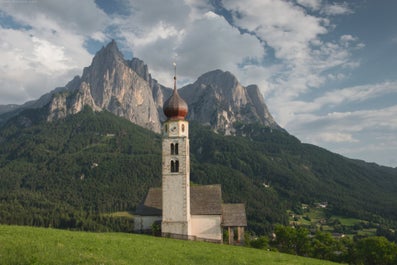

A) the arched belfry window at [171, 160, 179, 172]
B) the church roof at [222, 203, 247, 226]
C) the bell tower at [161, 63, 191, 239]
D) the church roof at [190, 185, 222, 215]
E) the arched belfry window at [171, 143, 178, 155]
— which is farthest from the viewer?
the church roof at [222, 203, 247, 226]

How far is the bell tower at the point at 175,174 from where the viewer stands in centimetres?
4394

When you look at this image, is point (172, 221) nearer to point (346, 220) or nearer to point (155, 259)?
point (155, 259)

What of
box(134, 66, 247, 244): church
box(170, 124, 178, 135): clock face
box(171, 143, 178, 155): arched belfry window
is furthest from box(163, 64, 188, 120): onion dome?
box(171, 143, 178, 155): arched belfry window

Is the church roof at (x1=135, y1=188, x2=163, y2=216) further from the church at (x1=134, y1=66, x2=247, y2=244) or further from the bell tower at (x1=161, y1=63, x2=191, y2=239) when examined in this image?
the bell tower at (x1=161, y1=63, x2=191, y2=239)

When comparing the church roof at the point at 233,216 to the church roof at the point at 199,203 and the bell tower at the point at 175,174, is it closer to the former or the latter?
the church roof at the point at 199,203

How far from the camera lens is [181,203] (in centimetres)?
4425

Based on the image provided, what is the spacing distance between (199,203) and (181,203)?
506 cm

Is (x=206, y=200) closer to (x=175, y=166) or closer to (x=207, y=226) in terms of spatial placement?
(x=207, y=226)

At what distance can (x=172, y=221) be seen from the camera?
4409 cm

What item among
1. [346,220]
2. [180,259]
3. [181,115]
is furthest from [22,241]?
[346,220]

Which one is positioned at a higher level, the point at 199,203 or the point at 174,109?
the point at 174,109

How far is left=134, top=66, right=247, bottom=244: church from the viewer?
1741 inches

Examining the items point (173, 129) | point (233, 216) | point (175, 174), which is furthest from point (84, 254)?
point (233, 216)

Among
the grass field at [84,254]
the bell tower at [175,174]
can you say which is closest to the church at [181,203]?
the bell tower at [175,174]
